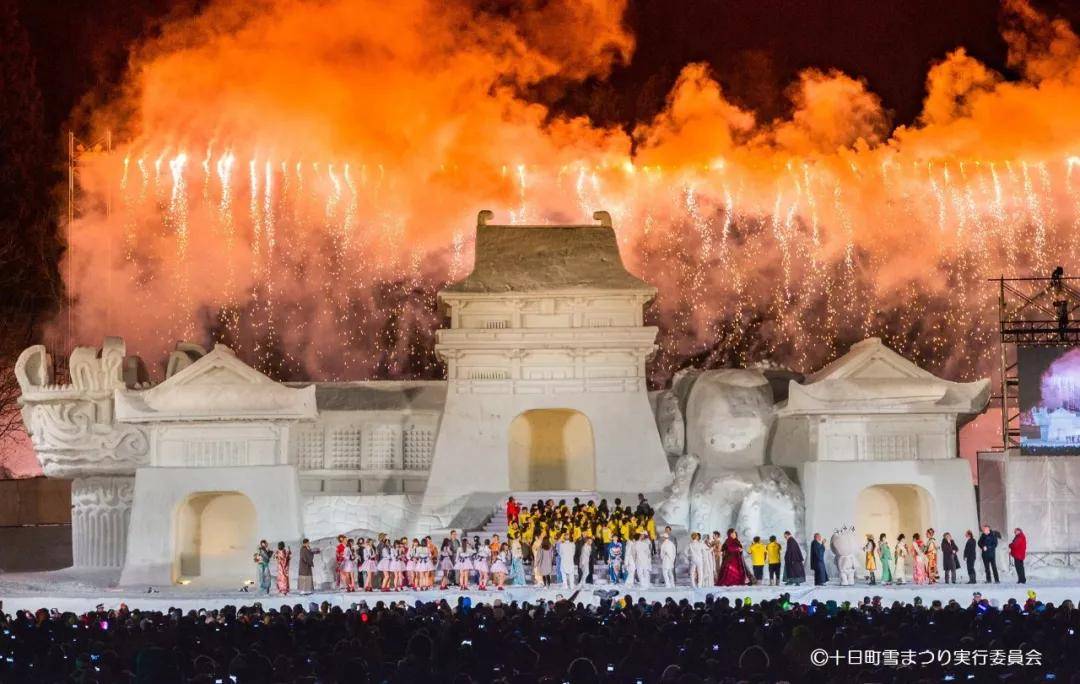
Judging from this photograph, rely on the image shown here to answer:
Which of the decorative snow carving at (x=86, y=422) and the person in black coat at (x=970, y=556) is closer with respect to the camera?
the person in black coat at (x=970, y=556)

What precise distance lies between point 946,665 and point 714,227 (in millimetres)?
35322

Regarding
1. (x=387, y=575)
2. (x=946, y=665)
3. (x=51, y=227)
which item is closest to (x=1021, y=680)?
(x=946, y=665)

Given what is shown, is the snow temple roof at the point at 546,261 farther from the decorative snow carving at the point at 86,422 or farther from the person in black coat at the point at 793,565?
the person in black coat at the point at 793,565

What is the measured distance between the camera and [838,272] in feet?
165

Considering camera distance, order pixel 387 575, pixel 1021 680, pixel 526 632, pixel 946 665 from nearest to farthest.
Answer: pixel 1021 680 < pixel 946 665 < pixel 526 632 < pixel 387 575

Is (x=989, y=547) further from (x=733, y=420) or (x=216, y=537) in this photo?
(x=216, y=537)

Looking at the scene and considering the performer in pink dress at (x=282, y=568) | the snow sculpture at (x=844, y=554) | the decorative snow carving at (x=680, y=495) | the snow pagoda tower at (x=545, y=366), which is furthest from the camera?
the snow pagoda tower at (x=545, y=366)

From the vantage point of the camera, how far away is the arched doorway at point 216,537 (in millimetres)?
33844

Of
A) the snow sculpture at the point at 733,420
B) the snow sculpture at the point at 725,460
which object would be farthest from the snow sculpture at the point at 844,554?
the snow sculpture at the point at 733,420

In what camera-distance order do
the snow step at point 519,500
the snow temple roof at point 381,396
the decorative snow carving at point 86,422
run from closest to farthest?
the snow step at point 519,500 → the decorative snow carving at point 86,422 → the snow temple roof at point 381,396

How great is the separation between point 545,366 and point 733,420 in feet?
15.7

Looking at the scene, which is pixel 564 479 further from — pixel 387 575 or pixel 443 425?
pixel 387 575

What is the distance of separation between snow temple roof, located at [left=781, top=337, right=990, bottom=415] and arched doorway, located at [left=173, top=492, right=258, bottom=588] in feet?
42.4

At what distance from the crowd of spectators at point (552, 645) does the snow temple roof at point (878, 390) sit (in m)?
12.6
